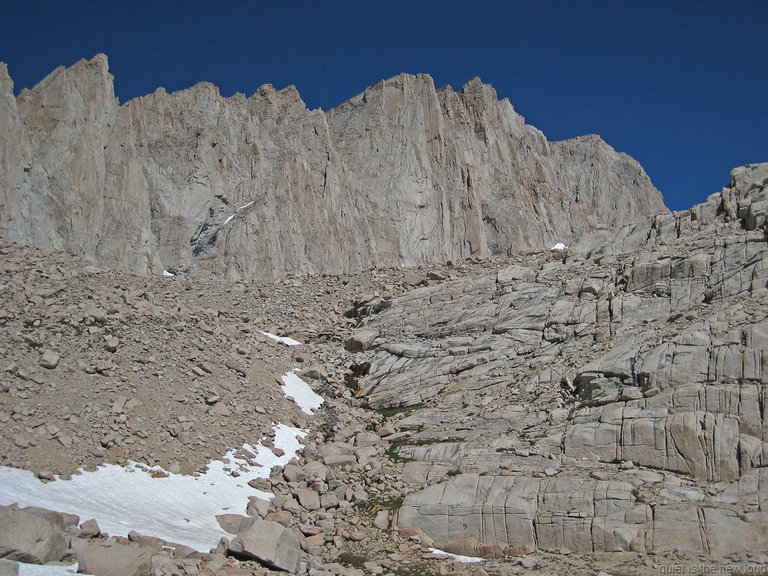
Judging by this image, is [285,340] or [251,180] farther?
[251,180]

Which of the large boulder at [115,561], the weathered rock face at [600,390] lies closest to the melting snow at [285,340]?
the weathered rock face at [600,390]

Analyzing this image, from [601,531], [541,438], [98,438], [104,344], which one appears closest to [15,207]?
[104,344]

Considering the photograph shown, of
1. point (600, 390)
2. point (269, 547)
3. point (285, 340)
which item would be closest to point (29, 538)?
point (269, 547)

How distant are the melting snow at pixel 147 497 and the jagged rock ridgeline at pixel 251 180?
148ft

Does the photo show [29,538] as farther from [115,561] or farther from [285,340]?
[285,340]

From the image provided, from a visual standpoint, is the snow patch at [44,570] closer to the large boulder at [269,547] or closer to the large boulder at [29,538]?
the large boulder at [29,538]

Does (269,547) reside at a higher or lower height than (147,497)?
lower

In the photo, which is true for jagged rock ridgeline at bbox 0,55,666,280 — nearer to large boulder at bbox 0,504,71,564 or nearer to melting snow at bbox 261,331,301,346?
melting snow at bbox 261,331,301,346

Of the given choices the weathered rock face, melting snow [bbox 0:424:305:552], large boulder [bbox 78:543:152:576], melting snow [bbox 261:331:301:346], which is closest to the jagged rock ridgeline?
melting snow [bbox 261:331:301:346]

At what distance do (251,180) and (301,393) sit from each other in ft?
177

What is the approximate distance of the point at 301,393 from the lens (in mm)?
29125

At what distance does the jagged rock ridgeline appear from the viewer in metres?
64.8

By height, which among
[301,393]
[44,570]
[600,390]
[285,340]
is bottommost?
[44,570]

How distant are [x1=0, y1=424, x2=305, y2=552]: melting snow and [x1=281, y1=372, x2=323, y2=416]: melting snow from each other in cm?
640
